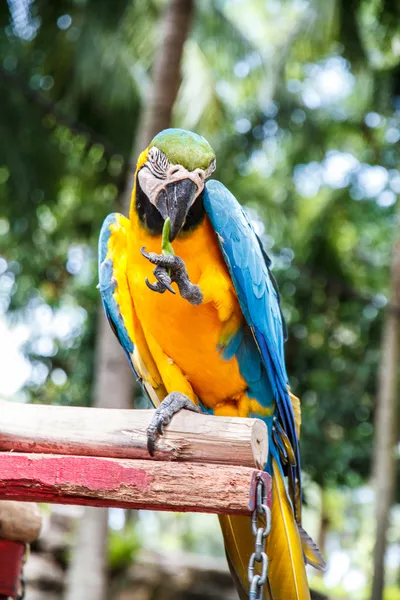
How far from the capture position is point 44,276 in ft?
22.9

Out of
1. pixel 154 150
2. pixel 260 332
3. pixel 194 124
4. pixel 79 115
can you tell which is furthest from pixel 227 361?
pixel 194 124

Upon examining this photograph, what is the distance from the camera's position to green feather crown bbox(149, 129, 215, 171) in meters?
1.75

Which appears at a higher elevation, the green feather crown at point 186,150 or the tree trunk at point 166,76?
the tree trunk at point 166,76

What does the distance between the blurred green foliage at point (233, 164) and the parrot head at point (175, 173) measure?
3637 millimetres

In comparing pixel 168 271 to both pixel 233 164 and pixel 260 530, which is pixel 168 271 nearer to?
pixel 260 530

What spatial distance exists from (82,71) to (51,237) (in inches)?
76.8

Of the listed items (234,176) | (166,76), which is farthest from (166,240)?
(234,176)

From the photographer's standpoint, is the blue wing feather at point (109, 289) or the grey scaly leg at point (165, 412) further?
the blue wing feather at point (109, 289)

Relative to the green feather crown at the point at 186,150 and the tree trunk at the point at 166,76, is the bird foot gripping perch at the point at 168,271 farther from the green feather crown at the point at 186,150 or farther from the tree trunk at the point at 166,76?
the tree trunk at the point at 166,76

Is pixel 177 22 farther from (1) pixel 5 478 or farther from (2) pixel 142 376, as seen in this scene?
(1) pixel 5 478

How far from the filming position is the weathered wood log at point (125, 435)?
1587 millimetres

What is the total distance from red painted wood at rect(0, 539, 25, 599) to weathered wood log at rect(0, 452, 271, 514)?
712 mm

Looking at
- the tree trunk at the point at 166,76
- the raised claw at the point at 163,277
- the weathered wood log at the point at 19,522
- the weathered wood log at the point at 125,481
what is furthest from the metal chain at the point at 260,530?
the tree trunk at the point at 166,76

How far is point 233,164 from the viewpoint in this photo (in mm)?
6449
